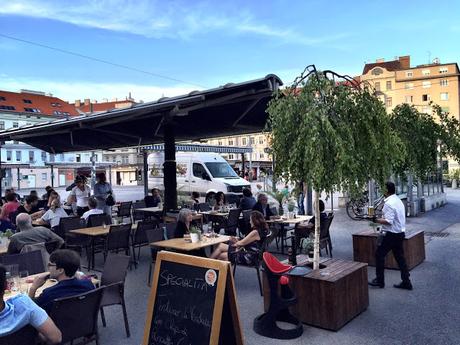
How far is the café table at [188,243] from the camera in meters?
6.35

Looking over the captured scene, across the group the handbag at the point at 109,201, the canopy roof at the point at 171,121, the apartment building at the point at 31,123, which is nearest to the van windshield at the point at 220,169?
the canopy roof at the point at 171,121

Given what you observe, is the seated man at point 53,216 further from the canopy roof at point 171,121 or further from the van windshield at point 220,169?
the van windshield at point 220,169

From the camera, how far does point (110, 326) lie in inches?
203

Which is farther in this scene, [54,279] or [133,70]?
[133,70]

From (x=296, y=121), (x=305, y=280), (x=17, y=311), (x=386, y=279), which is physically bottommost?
(x=386, y=279)

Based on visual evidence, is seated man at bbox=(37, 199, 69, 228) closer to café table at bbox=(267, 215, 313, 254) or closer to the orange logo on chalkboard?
café table at bbox=(267, 215, 313, 254)

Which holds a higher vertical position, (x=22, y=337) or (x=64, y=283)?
(x=64, y=283)

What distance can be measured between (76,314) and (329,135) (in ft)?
10.4

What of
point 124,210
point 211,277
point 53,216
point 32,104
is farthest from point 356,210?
point 32,104

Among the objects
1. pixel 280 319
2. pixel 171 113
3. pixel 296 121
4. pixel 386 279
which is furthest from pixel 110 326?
pixel 171 113

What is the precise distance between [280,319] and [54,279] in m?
2.62

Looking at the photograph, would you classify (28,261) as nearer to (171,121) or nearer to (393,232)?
(393,232)

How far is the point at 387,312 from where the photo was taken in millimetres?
5445

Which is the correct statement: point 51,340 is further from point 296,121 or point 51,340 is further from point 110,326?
point 296,121
